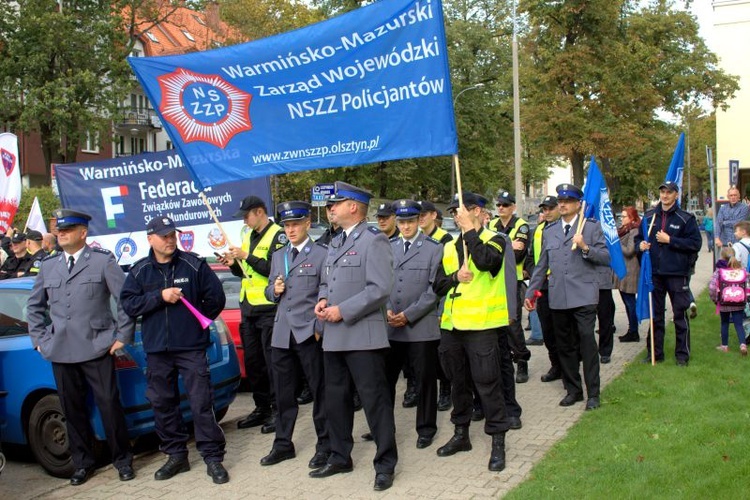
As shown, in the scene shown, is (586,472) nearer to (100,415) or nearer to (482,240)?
(482,240)

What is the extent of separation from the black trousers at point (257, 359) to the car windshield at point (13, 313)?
1.84m

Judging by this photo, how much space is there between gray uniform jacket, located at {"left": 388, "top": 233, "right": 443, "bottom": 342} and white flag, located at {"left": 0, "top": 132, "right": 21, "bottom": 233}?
6.30 meters

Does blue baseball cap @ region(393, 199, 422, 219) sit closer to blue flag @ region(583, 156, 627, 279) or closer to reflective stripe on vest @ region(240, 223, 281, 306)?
reflective stripe on vest @ region(240, 223, 281, 306)

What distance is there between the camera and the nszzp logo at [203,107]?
21.5 ft

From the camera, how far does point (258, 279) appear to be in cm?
686

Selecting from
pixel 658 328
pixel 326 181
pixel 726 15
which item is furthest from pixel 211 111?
pixel 726 15

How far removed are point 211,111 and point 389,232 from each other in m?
2.00

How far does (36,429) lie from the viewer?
6.25 metres

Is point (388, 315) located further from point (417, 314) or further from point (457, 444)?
point (457, 444)

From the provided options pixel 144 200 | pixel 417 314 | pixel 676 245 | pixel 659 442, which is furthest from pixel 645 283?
pixel 144 200

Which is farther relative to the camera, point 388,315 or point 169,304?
point 388,315

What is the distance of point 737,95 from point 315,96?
129 feet

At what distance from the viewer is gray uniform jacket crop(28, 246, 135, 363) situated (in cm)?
578

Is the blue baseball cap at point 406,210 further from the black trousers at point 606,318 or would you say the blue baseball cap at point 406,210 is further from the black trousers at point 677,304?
the black trousers at point 677,304
